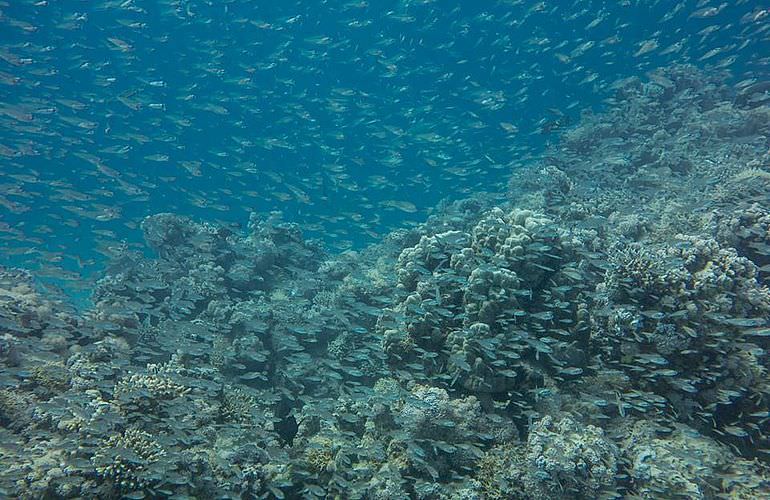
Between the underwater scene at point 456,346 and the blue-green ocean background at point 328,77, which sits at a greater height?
the blue-green ocean background at point 328,77

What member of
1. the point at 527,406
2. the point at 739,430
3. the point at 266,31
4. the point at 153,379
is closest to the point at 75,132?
the point at 266,31

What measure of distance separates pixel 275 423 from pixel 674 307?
7.90m

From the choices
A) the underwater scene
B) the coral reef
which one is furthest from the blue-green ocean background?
the coral reef

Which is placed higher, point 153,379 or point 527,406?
point 153,379

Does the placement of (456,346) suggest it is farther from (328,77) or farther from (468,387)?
(328,77)

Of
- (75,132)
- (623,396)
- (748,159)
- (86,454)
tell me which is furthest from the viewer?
(75,132)

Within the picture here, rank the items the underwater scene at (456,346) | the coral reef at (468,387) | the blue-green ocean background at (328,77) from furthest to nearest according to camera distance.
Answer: the blue-green ocean background at (328,77) < the underwater scene at (456,346) < the coral reef at (468,387)

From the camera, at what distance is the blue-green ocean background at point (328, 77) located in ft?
→ 88.4

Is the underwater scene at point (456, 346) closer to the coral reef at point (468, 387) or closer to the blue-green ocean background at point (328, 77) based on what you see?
the coral reef at point (468, 387)

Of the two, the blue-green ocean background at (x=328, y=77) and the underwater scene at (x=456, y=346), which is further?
the blue-green ocean background at (x=328, y=77)

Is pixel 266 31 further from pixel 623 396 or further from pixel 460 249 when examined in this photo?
pixel 623 396

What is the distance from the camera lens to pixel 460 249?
31.1 feet

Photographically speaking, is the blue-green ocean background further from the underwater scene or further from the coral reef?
the coral reef

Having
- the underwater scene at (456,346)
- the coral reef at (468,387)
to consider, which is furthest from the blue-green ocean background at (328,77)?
the coral reef at (468,387)
